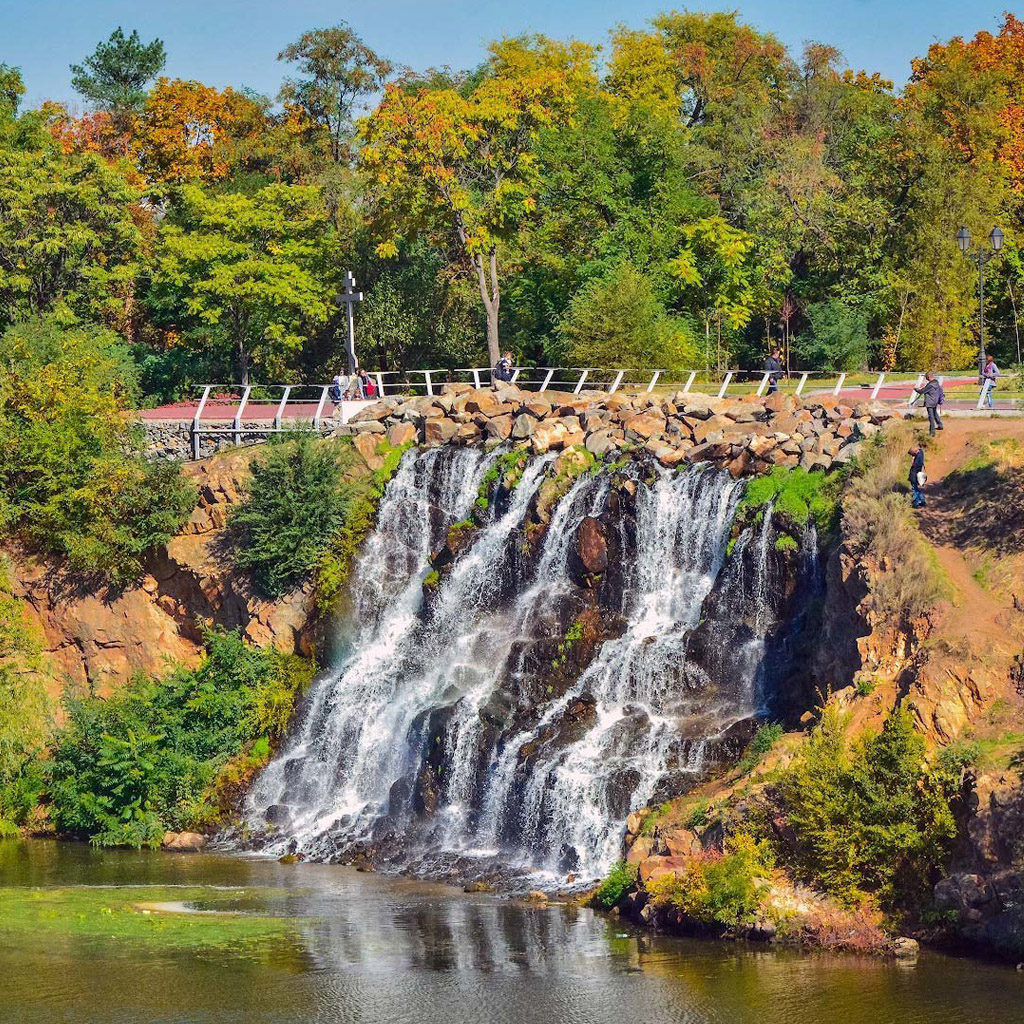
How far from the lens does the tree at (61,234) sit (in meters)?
61.9

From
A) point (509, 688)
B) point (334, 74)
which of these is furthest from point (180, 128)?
point (509, 688)

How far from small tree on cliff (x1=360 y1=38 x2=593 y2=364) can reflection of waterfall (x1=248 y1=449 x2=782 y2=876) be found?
14.2 metres

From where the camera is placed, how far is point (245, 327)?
65000mm

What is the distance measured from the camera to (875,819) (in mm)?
30375

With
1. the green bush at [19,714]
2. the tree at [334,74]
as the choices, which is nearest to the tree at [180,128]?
the tree at [334,74]

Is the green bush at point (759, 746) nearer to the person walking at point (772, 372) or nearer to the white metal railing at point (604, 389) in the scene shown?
the white metal railing at point (604, 389)

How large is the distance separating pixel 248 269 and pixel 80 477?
1654cm

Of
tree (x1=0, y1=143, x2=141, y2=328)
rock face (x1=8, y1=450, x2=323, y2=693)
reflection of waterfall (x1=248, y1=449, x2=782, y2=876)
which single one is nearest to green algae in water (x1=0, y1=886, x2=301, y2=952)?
reflection of waterfall (x1=248, y1=449, x2=782, y2=876)

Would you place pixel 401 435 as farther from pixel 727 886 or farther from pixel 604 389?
pixel 727 886

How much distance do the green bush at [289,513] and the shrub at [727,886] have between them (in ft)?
55.6

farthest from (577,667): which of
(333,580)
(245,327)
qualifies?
(245,327)

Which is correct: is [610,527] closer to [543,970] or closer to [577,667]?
[577,667]

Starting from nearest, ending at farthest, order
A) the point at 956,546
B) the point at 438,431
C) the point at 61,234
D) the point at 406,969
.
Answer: the point at 406,969 → the point at 956,546 → the point at 438,431 → the point at 61,234

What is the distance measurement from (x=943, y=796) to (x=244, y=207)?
4050cm
